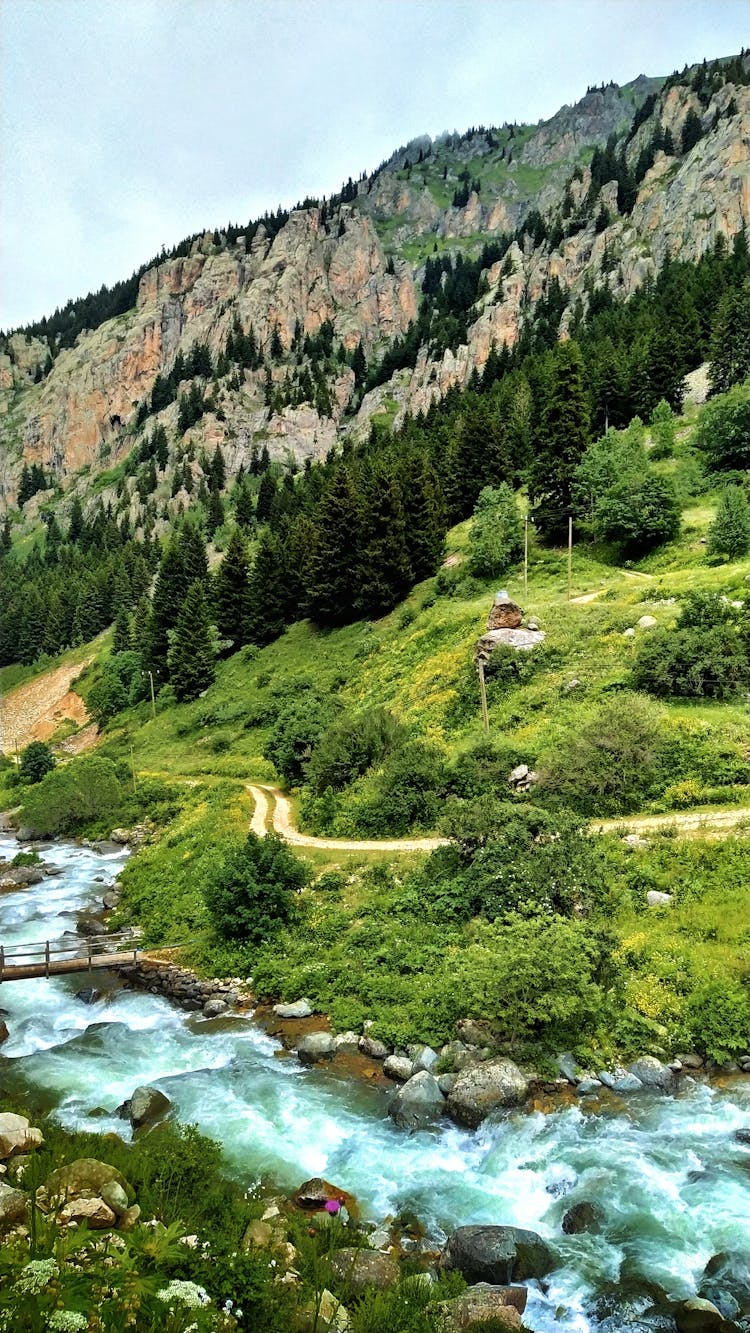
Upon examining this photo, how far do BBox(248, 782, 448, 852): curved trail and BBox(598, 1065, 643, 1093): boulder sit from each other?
1332 cm

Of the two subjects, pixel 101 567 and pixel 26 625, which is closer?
pixel 26 625

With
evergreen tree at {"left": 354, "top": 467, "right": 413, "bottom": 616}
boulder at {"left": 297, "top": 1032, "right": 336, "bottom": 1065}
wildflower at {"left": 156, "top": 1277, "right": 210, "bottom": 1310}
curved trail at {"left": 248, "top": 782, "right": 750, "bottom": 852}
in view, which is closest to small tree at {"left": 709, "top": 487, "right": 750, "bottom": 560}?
evergreen tree at {"left": 354, "top": 467, "right": 413, "bottom": 616}

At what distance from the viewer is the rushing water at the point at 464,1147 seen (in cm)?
1166

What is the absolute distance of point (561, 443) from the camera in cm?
6347

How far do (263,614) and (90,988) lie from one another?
5534cm

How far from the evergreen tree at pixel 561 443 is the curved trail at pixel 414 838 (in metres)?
36.0

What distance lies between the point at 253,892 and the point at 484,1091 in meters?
12.1

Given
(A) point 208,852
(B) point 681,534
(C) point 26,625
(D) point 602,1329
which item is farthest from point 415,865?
(C) point 26,625

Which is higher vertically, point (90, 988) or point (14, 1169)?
point (14, 1169)

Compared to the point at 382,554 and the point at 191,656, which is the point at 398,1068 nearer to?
the point at 382,554

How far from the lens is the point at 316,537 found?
7294 centimetres

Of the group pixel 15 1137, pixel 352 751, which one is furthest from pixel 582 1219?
pixel 352 751

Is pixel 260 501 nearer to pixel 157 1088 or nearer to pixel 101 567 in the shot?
pixel 101 567

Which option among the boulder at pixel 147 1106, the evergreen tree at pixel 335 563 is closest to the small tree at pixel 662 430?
the evergreen tree at pixel 335 563
